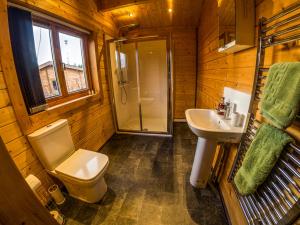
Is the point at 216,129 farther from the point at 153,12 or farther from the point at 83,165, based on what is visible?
the point at 153,12

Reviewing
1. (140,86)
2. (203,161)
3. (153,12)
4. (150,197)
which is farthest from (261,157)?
(153,12)

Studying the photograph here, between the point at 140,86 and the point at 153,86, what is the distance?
14.1 inches

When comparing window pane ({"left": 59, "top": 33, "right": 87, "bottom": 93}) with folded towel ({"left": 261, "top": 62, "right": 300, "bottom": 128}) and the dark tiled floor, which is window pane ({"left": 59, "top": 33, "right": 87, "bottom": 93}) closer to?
the dark tiled floor

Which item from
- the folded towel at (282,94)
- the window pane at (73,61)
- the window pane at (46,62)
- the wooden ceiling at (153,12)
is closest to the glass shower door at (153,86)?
the wooden ceiling at (153,12)

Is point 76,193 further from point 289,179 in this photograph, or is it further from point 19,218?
point 289,179

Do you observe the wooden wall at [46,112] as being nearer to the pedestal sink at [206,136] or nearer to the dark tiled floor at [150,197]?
the dark tiled floor at [150,197]

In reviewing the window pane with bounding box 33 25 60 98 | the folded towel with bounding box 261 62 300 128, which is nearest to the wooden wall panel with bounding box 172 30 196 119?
the window pane with bounding box 33 25 60 98

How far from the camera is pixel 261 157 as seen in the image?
2.61 feet

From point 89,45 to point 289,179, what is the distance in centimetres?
266

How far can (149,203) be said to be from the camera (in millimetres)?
1522

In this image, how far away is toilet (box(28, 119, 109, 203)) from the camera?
1.35 meters

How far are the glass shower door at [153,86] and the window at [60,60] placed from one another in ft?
4.20

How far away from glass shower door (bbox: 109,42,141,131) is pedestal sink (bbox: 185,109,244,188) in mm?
1672

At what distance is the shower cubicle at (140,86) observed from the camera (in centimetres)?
286
